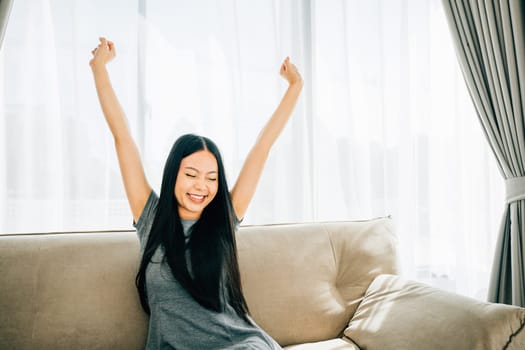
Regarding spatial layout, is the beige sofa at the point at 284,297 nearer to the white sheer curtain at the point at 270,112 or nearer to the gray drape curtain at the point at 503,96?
the white sheer curtain at the point at 270,112

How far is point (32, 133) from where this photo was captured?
1.68m

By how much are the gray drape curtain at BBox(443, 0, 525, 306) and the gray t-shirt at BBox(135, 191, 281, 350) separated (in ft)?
4.14

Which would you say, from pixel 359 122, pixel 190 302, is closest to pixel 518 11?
pixel 359 122

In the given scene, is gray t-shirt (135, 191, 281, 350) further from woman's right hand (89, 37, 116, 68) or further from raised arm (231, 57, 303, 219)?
woman's right hand (89, 37, 116, 68)

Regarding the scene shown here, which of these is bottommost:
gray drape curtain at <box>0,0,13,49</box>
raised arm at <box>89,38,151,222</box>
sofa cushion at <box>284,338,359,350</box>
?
sofa cushion at <box>284,338,359,350</box>

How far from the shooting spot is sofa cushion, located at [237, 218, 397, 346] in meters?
1.44

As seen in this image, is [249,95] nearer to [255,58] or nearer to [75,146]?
[255,58]

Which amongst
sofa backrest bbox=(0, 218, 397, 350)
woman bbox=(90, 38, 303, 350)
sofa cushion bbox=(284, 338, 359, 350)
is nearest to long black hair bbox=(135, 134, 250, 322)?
woman bbox=(90, 38, 303, 350)

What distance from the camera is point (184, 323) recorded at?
113 centimetres

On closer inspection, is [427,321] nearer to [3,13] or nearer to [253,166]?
[253,166]

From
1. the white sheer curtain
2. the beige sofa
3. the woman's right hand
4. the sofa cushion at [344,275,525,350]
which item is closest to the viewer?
the sofa cushion at [344,275,525,350]

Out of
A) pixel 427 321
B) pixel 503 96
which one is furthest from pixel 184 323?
pixel 503 96

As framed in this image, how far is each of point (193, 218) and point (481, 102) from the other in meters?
1.50

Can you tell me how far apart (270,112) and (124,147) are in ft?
3.11
